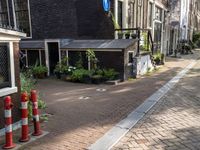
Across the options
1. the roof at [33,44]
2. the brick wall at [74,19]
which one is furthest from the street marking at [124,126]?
the roof at [33,44]

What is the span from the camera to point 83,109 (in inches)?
278

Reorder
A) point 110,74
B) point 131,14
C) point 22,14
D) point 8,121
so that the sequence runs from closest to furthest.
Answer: point 8,121, point 110,74, point 131,14, point 22,14

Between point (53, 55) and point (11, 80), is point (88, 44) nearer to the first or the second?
point (53, 55)

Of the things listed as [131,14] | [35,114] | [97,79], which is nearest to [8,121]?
[35,114]

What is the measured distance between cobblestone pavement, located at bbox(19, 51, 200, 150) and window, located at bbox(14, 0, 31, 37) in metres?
6.14

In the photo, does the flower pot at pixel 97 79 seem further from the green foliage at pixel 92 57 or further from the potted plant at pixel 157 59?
the potted plant at pixel 157 59

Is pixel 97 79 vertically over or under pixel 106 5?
under

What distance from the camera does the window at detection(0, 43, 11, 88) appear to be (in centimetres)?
509

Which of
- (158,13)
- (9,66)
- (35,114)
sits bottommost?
(35,114)

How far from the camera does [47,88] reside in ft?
33.9

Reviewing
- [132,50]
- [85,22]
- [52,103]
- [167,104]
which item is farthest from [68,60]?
[167,104]

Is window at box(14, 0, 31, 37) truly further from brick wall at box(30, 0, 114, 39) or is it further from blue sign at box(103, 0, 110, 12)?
blue sign at box(103, 0, 110, 12)

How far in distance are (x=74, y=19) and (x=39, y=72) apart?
372 centimetres

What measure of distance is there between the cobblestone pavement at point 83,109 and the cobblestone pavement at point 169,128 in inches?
26.5
